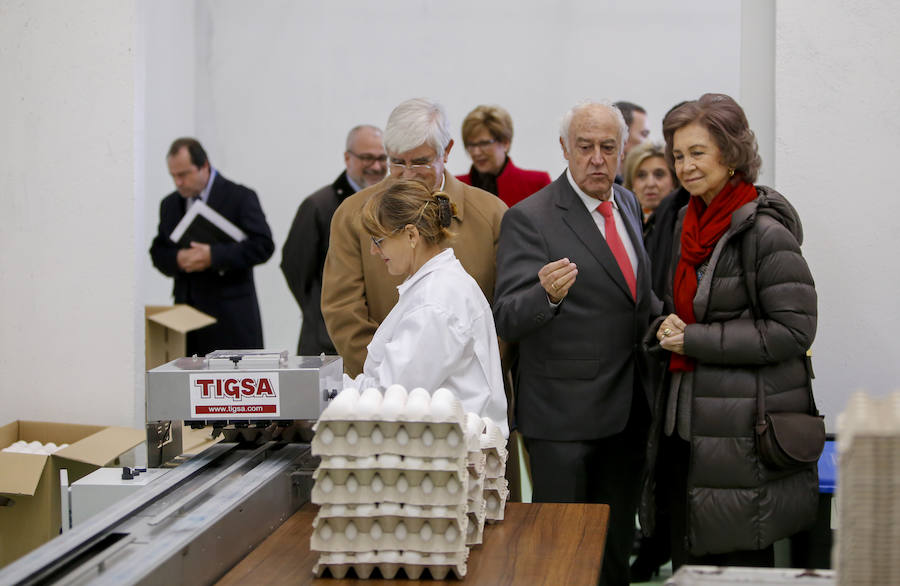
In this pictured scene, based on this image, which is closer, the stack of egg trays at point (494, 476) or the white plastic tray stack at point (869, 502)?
the white plastic tray stack at point (869, 502)

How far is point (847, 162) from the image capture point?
11.1 ft

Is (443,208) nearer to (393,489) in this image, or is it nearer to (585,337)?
(585,337)

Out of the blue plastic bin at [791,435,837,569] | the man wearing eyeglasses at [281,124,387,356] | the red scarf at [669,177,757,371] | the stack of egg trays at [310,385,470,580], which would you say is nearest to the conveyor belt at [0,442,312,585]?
the stack of egg trays at [310,385,470,580]

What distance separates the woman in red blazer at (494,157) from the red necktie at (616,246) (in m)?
1.43

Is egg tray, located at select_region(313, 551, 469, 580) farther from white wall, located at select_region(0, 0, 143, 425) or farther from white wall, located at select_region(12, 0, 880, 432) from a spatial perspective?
white wall, located at select_region(0, 0, 143, 425)

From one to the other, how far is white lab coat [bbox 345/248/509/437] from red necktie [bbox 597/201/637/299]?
675 mm

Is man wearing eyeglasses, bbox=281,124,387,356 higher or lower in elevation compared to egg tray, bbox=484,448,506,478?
higher

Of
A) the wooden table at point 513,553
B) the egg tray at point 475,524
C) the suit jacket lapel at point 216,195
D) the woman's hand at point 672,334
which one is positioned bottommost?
the wooden table at point 513,553

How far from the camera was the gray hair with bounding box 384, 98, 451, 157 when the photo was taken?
9.69ft

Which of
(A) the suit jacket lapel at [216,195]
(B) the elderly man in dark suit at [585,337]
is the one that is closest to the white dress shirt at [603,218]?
(B) the elderly man in dark suit at [585,337]

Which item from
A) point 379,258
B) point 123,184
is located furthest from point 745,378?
point 123,184

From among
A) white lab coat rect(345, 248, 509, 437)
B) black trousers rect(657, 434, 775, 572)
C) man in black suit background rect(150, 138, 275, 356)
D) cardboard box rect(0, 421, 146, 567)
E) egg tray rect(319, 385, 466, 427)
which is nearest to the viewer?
egg tray rect(319, 385, 466, 427)

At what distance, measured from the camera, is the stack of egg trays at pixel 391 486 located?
67.2 inches

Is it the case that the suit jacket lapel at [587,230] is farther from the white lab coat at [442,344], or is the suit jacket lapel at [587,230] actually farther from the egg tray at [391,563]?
the egg tray at [391,563]
